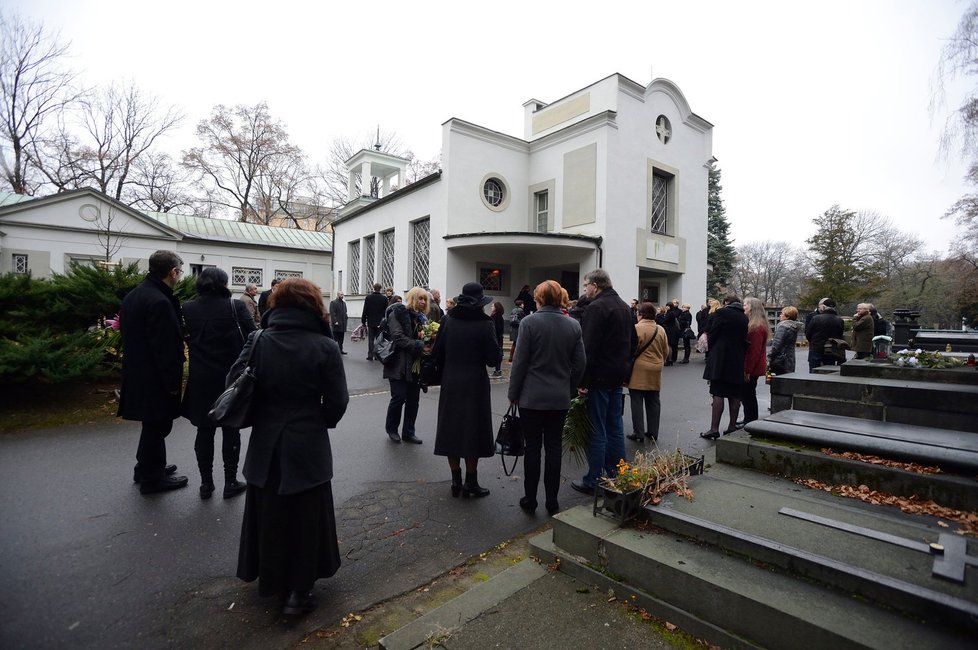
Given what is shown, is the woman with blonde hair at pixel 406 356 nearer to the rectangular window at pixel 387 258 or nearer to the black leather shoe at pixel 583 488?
the black leather shoe at pixel 583 488

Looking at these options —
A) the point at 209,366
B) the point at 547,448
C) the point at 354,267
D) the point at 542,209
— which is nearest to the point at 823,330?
the point at 547,448

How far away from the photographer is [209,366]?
14.5ft

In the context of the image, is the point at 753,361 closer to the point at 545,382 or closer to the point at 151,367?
the point at 545,382

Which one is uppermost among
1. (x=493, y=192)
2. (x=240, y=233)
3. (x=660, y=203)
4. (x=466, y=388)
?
(x=240, y=233)

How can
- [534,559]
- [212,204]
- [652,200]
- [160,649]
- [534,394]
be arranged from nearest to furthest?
[160,649], [534,559], [534,394], [652,200], [212,204]

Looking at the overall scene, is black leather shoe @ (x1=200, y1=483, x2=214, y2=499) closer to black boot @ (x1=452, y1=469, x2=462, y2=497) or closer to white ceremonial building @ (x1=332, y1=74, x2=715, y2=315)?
black boot @ (x1=452, y1=469, x2=462, y2=497)

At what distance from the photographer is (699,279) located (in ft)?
68.8

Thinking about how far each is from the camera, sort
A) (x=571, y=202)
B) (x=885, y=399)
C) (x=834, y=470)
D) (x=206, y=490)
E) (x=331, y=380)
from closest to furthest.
Answer: (x=331, y=380)
(x=834, y=470)
(x=206, y=490)
(x=885, y=399)
(x=571, y=202)

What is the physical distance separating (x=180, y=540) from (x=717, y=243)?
32.3 m

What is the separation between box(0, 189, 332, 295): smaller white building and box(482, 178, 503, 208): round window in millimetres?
15788

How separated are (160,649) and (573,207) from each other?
56.8 ft

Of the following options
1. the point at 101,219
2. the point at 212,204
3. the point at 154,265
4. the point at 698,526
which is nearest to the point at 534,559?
the point at 698,526

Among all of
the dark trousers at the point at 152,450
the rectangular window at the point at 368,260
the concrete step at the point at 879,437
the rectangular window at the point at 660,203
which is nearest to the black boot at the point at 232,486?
the dark trousers at the point at 152,450

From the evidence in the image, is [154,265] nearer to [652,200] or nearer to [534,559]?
[534,559]
